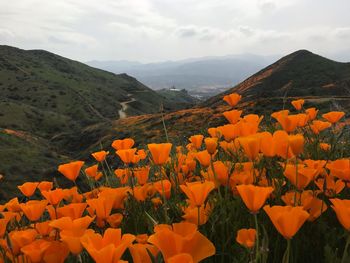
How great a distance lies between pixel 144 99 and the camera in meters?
129

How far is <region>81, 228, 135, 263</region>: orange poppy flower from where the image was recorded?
4.50 feet

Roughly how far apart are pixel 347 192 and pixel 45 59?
15460cm

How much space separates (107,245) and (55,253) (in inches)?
16.5

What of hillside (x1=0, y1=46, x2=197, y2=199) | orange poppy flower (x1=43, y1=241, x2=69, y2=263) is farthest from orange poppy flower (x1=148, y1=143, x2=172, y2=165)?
hillside (x1=0, y1=46, x2=197, y2=199)

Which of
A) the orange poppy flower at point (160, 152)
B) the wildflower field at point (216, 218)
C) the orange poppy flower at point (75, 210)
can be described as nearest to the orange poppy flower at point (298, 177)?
the wildflower field at point (216, 218)

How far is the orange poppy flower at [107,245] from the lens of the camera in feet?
4.50

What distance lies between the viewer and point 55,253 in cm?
180

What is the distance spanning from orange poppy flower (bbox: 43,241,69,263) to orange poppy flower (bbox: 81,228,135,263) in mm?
341

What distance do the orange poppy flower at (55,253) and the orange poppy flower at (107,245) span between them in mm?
341

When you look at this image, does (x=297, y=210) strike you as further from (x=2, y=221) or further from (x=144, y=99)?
(x=144, y=99)

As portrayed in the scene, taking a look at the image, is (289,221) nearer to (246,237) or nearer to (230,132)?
(246,237)

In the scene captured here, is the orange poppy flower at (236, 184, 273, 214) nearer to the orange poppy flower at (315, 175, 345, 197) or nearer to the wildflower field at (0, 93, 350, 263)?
the wildflower field at (0, 93, 350, 263)

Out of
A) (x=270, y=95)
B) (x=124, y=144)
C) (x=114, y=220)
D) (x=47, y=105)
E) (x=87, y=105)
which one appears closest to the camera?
(x=114, y=220)

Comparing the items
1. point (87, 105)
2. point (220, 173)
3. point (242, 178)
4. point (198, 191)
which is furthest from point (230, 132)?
point (87, 105)
